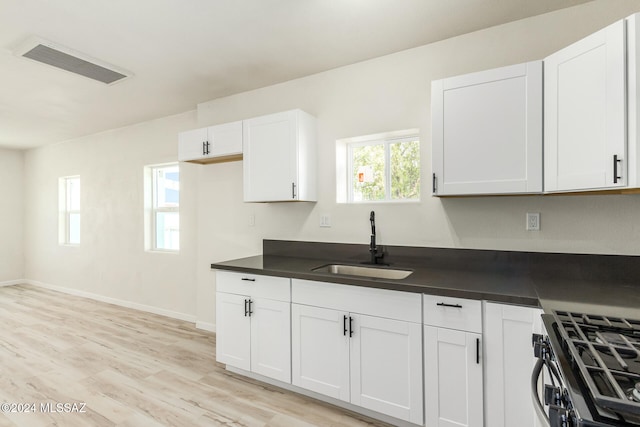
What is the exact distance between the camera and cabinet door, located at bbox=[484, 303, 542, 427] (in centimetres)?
159

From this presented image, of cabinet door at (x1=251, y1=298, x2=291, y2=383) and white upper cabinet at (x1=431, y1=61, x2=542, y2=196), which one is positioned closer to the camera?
white upper cabinet at (x1=431, y1=61, x2=542, y2=196)

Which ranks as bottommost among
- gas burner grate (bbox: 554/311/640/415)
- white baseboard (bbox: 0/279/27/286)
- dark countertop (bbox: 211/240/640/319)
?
white baseboard (bbox: 0/279/27/286)

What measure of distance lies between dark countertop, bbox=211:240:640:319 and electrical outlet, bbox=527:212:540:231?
163mm

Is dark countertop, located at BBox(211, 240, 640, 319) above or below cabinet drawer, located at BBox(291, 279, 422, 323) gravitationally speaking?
above

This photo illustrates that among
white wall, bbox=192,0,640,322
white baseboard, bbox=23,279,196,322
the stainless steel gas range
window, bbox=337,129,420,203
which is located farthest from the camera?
white baseboard, bbox=23,279,196,322

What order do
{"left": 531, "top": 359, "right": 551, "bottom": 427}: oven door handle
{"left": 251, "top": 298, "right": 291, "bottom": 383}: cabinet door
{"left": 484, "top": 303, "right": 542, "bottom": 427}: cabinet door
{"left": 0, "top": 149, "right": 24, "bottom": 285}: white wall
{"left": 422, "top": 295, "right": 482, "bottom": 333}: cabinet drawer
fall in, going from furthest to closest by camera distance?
{"left": 0, "top": 149, "right": 24, "bottom": 285}: white wall
{"left": 251, "top": 298, "right": 291, "bottom": 383}: cabinet door
{"left": 422, "top": 295, "right": 482, "bottom": 333}: cabinet drawer
{"left": 484, "top": 303, "right": 542, "bottom": 427}: cabinet door
{"left": 531, "top": 359, "right": 551, "bottom": 427}: oven door handle

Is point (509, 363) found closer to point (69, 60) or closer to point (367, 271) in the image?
point (367, 271)

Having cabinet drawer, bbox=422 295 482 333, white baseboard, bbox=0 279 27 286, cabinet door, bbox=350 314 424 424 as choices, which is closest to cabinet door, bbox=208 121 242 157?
cabinet door, bbox=350 314 424 424

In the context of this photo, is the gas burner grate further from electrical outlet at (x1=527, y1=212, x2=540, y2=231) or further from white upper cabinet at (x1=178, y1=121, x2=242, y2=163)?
white upper cabinet at (x1=178, y1=121, x2=242, y2=163)

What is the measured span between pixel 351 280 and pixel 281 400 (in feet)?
3.46

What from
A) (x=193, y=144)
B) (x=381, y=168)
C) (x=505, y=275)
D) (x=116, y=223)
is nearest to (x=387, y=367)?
(x=505, y=275)

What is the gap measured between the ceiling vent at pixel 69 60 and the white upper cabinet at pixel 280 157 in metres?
1.23

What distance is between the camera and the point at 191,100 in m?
3.66

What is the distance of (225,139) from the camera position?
304 cm
